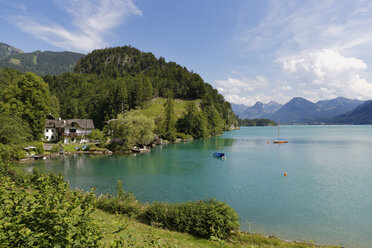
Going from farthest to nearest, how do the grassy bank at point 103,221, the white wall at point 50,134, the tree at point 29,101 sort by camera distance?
the white wall at point 50,134, the tree at point 29,101, the grassy bank at point 103,221

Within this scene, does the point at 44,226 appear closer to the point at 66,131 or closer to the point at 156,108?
the point at 66,131

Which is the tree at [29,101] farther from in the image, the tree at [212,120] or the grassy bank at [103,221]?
the tree at [212,120]

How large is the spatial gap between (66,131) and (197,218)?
229 feet

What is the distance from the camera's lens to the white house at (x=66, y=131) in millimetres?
69625

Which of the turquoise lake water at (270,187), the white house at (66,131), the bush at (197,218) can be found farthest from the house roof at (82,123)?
the bush at (197,218)

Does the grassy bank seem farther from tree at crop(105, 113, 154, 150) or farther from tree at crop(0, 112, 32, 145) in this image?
tree at crop(105, 113, 154, 150)

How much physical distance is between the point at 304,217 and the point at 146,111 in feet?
317

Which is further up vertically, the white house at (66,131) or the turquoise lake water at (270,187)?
the white house at (66,131)

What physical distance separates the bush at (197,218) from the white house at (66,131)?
6331cm

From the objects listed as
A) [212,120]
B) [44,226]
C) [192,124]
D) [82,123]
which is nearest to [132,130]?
[82,123]

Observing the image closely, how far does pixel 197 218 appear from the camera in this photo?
14969mm

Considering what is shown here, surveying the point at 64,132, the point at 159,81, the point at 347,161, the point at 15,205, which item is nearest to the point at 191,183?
the point at 15,205

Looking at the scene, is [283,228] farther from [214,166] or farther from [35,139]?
[35,139]

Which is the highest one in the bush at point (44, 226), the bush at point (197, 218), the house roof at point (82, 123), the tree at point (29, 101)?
the tree at point (29, 101)
